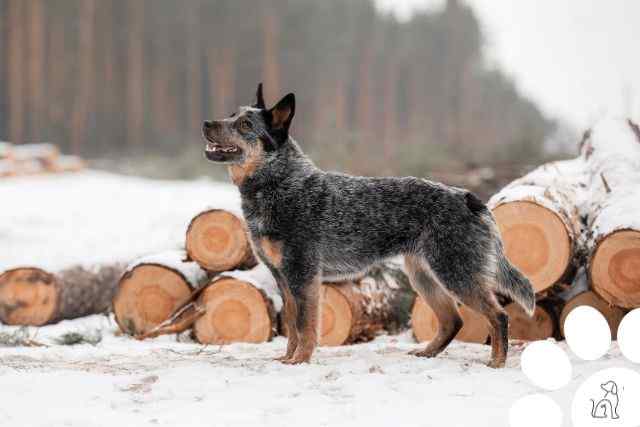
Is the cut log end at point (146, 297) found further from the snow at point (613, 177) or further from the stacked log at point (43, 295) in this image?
the snow at point (613, 177)

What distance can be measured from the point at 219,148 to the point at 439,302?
1925 mm

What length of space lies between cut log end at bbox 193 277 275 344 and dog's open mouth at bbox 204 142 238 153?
174 centimetres

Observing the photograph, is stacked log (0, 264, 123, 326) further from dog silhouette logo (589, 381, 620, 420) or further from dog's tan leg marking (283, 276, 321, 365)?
dog silhouette logo (589, 381, 620, 420)

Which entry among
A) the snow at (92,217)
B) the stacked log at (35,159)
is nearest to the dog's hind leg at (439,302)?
the snow at (92,217)

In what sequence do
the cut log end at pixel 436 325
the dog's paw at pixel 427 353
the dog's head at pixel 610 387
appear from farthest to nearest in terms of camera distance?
the cut log end at pixel 436 325 → the dog's paw at pixel 427 353 → the dog's head at pixel 610 387

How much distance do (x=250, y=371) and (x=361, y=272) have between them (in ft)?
3.57

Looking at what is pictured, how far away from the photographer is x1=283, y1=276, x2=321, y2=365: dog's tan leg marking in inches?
187

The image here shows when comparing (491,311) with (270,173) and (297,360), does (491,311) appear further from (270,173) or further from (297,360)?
(270,173)

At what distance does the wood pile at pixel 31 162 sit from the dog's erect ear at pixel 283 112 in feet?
41.5

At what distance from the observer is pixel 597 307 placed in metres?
5.82

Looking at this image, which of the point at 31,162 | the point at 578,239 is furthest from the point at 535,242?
the point at 31,162

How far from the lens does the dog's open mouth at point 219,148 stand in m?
4.75

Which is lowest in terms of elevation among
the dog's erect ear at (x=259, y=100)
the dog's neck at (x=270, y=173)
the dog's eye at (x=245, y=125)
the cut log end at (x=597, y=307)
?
the cut log end at (x=597, y=307)

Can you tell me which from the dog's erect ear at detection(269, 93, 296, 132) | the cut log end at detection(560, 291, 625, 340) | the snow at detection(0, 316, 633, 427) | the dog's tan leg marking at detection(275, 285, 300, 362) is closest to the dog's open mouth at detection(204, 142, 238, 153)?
the dog's erect ear at detection(269, 93, 296, 132)
